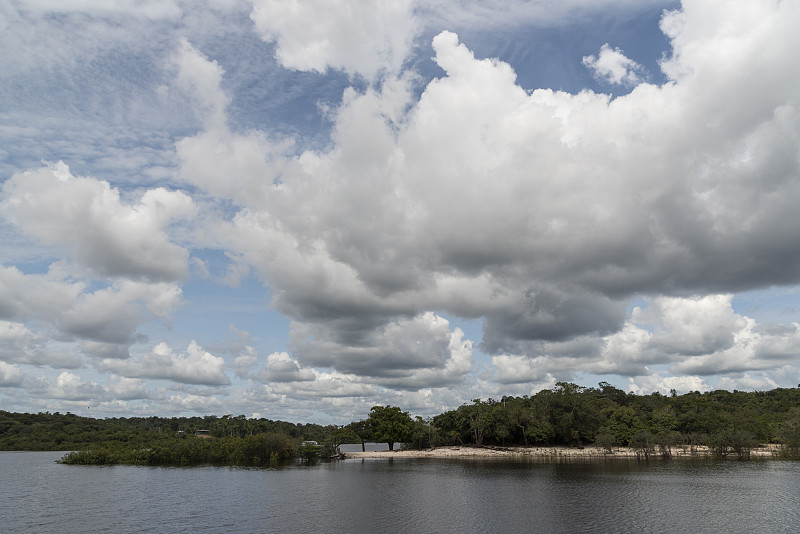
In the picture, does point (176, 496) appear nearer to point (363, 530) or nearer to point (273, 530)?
point (273, 530)

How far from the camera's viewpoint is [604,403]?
157 meters

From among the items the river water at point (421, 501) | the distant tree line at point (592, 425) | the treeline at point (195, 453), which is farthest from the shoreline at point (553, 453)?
the river water at point (421, 501)

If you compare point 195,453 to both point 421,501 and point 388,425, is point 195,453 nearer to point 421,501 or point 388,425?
point 388,425

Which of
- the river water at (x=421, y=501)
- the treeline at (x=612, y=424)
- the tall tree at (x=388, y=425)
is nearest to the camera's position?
the river water at (x=421, y=501)

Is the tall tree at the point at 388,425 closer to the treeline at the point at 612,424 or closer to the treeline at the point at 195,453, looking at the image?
the treeline at the point at 612,424

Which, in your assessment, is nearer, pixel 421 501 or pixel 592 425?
pixel 421 501

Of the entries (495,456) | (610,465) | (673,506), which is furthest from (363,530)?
(495,456)

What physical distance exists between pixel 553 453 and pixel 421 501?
80.9 m

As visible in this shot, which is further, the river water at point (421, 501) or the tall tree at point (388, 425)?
the tall tree at point (388, 425)

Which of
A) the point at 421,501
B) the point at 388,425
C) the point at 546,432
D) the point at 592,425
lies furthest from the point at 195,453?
the point at 592,425

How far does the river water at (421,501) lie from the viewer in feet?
169

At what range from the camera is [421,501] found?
6681cm

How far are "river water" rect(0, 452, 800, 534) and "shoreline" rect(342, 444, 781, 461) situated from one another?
26657mm

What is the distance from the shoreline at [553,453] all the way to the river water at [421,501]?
26.7 meters
